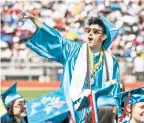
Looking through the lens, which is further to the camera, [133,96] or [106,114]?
[133,96]

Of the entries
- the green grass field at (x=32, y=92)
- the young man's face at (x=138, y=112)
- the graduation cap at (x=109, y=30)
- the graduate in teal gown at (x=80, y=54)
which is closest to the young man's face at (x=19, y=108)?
the graduate in teal gown at (x=80, y=54)

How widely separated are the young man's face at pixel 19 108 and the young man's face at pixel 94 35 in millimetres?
927

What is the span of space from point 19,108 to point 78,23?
36.1 feet

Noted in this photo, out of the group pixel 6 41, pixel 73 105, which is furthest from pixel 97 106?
pixel 6 41

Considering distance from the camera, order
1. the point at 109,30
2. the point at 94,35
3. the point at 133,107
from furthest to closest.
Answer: the point at 109,30, the point at 94,35, the point at 133,107

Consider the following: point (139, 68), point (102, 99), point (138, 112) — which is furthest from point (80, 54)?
point (139, 68)

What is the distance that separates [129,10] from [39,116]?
1283 cm

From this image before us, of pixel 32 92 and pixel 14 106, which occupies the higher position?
pixel 14 106

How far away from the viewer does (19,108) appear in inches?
257

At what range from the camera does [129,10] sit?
1794cm

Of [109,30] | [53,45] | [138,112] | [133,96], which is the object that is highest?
[109,30]

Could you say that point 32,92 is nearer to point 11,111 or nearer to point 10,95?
point 10,95

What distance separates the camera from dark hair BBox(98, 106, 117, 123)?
17.4 ft

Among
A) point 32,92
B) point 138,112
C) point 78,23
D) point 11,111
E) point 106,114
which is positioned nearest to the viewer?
point 106,114
